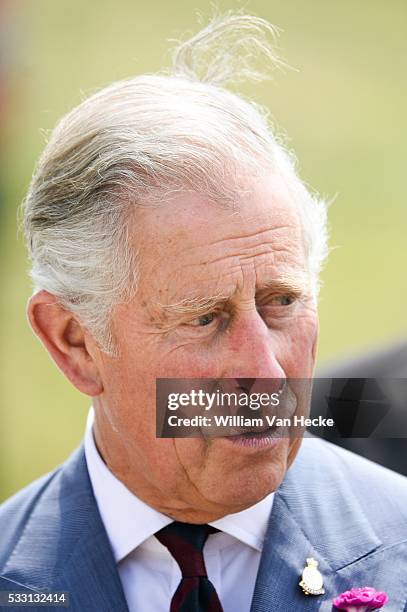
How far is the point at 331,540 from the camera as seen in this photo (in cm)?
141

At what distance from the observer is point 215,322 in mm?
1293

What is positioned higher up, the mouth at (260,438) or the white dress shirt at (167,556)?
the mouth at (260,438)

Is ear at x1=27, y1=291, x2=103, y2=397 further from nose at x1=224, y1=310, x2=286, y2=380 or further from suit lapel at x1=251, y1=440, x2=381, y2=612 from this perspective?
suit lapel at x1=251, y1=440, x2=381, y2=612

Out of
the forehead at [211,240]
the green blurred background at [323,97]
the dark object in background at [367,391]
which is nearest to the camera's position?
the forehead at [211,240]

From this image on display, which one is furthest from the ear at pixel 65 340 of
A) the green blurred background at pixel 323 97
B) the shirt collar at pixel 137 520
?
the green blurred background at pixel 323 97

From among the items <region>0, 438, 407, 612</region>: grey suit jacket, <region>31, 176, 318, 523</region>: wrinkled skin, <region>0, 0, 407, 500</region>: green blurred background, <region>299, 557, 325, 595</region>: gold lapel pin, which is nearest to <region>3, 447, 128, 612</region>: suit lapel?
<region>0, 438, 407, 612</region>: grey suit jacket

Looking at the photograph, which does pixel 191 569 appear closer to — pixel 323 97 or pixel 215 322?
pixel 215 322

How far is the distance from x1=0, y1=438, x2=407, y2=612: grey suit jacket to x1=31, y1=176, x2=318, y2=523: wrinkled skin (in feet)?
0.39

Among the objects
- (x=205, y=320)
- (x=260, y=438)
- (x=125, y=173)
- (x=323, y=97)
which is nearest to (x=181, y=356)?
(x=205, y=320)

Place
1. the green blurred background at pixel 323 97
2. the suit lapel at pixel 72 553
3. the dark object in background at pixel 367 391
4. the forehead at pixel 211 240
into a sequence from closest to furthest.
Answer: the forehead at pixel 211 240 < the suit lapel at pixel 72 553 < the dark object in background at pixel 367 391 < the green blurred background at pixel 323 97

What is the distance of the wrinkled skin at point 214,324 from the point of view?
50.3 inches

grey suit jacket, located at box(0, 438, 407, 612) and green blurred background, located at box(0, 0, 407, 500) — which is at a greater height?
green blurred background, located at box(0, 0, 407, 500)

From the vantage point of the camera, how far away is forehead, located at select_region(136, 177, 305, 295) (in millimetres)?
1271

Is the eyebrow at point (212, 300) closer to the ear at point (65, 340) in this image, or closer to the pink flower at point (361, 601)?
the ear at point (65, 340)
